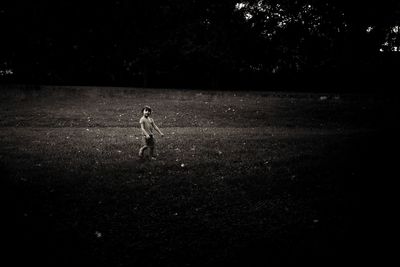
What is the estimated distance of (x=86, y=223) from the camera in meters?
5.65

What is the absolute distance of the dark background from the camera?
24344 millimetres

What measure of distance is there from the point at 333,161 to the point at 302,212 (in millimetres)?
3646

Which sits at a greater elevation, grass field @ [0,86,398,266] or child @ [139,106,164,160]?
child @ [139,106,164,160]

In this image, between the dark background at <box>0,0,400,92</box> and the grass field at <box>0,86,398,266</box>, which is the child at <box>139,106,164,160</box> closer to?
the grass field at <box>0,86,398,266</box>

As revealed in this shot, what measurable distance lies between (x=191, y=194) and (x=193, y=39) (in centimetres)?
1939

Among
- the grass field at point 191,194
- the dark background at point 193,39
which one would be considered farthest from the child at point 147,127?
the dark background at point 193,39

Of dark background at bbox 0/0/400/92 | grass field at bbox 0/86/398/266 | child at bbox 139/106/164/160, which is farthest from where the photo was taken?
dark background at bbox 0/0/400/92

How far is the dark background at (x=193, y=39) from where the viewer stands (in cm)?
2434

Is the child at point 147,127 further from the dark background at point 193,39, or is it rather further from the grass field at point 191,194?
the dark background at point 193,39

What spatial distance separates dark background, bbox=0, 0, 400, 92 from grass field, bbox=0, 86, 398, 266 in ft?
37.0

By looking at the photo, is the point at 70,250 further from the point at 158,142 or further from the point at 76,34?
the point at 76,34

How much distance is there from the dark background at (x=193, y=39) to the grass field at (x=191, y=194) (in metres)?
11.3

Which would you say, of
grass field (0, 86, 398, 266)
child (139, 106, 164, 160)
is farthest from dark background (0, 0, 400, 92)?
child (139, 106, 164, 160)

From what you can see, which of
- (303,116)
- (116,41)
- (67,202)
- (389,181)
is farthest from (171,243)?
(116,41)
